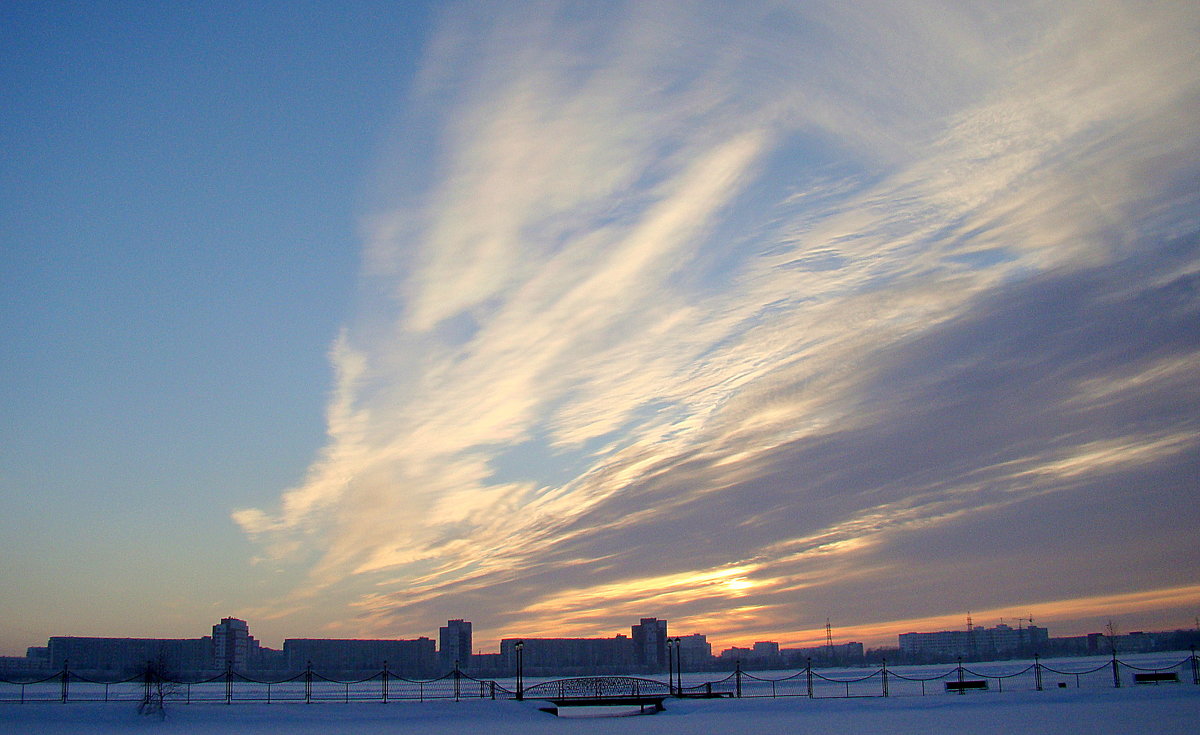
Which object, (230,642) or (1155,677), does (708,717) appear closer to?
(1155,677)

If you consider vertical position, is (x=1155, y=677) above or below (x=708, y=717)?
below

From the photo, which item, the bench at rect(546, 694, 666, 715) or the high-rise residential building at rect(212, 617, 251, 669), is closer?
the bench at rect(546, 694, 666, 715)

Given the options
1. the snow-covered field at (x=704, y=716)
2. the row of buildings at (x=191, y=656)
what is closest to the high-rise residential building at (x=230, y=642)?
the row of buildings at (x=191, y=656)

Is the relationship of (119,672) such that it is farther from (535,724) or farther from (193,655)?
(535,724)

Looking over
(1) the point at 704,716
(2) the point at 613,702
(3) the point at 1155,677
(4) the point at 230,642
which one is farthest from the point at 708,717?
(4) the point at 230,642

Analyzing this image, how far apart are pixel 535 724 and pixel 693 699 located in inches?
533

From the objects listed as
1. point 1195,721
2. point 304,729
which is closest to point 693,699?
point 304,729

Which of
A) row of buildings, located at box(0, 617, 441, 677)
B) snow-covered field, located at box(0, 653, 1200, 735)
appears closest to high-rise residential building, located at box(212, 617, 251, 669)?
row of buildings, located at box(0, 617, 441, 677)

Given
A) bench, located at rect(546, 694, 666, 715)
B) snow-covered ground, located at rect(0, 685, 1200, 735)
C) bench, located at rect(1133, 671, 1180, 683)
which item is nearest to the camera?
snow-covered ground, located at rect(0, 685, 1200, 735)

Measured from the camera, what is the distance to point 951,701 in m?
43.5

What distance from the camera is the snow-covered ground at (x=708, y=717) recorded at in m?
32.8

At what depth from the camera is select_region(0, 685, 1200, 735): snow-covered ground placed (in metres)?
32.8

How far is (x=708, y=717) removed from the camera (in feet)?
135

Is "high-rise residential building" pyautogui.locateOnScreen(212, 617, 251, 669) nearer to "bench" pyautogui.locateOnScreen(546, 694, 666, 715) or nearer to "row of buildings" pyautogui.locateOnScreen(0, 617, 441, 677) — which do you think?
"row of buildings" pyautogui.locateOnScreen(0, 617, 441, 677)
